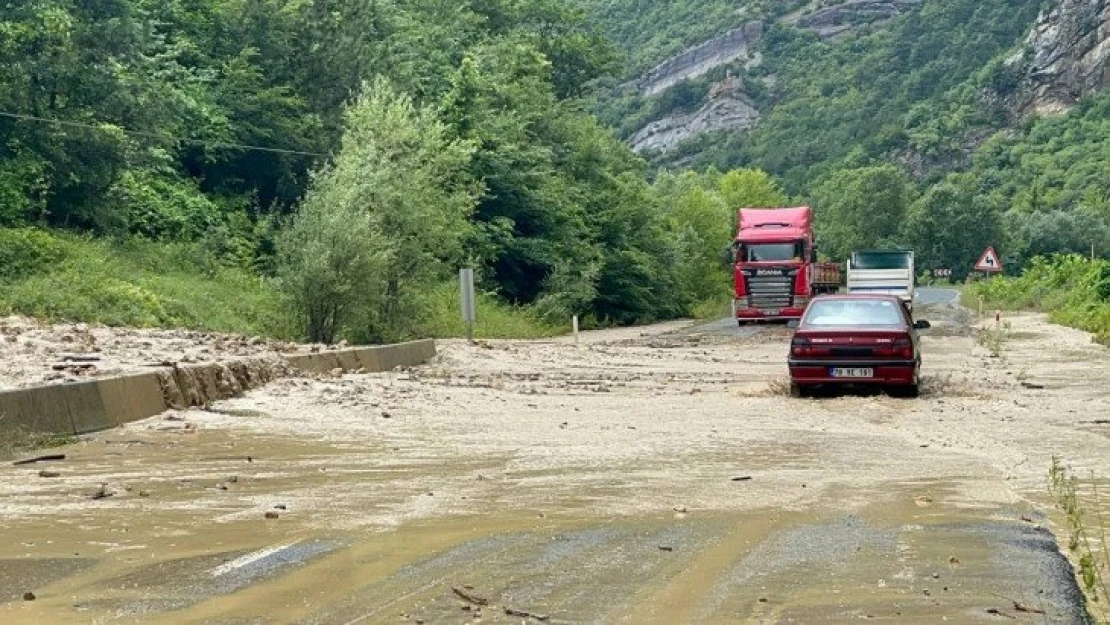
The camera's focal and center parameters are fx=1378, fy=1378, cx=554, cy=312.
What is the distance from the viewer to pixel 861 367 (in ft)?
62.6

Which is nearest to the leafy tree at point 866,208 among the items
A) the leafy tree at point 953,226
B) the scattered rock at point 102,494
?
the leafy tree at point 953,226

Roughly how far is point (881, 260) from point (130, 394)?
4022 cm

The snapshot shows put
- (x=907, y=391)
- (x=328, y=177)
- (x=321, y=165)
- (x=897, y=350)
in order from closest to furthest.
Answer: (x=897, y=350) < (x=907, y=391) < (x=328, y=177) < (x=321, y=165)

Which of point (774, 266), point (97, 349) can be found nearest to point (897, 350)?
point (97, 349)

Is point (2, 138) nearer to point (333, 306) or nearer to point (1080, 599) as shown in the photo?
point (333, 306)

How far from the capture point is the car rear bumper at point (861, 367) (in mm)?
19031

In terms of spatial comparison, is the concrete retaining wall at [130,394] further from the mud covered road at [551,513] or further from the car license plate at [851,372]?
the car license plate at [851,372]

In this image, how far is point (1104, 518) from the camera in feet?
28.9

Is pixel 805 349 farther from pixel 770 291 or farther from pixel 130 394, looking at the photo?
pixel 770 291

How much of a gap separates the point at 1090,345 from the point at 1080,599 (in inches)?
1206

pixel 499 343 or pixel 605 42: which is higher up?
pixel 605 42

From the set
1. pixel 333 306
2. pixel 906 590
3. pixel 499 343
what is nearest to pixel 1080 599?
pixel 906 590

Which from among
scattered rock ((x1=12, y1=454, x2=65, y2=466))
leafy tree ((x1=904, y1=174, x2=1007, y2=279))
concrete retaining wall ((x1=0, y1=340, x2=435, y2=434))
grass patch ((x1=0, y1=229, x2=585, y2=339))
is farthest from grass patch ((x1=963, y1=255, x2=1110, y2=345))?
leafy tree ((x1=904, y1=174, x2=1007, y2=279))

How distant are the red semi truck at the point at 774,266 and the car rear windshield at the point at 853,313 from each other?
93.9 feet
